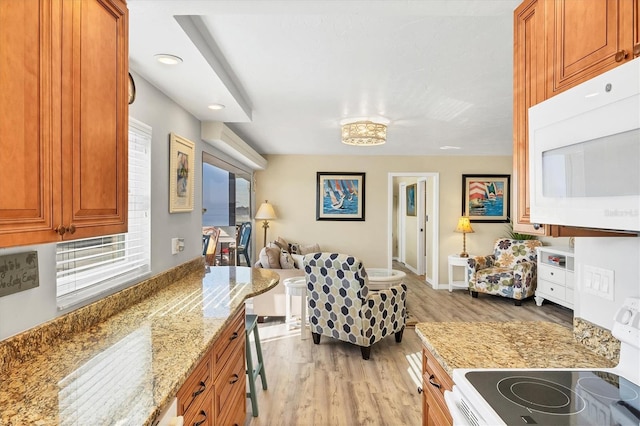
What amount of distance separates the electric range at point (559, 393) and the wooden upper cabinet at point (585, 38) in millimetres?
734

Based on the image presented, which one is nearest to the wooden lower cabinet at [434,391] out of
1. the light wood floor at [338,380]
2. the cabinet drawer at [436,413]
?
the cabinet drawer at [436,413]

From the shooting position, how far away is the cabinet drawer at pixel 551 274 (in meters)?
4.89

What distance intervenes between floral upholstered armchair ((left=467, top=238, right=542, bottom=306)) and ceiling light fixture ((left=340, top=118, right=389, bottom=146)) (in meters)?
3.10

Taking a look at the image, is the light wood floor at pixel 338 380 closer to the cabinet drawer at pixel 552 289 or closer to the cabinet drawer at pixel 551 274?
the cabinet drawer at pixel 552 289

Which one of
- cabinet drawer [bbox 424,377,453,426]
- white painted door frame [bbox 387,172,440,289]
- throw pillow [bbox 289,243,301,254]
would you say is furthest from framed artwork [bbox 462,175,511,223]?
cabinet drawer [bbox 424,377,453,426]

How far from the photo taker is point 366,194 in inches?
247

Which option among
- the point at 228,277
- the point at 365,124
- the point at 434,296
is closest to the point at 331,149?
the point at 365,124

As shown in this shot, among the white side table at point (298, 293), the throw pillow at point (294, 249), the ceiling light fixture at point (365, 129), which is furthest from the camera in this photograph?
the throw pillow at point (294, 249)

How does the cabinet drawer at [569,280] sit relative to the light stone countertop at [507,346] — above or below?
below

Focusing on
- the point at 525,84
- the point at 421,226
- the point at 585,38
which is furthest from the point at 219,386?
the point at 421,226

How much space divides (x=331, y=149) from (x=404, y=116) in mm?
2164

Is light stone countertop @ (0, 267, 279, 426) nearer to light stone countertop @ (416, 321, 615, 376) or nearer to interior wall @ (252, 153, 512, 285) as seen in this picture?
light stone countertop @ (416, 321, 615, 376)

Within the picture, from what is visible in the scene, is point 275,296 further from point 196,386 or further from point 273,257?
point 196,386

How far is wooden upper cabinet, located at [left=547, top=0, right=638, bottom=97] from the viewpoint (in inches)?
38.0
